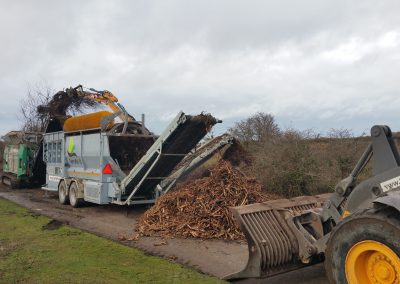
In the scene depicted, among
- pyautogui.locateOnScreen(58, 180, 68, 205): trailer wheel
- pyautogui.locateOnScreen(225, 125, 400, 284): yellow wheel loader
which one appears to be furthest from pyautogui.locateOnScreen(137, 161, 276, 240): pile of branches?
pyautogui.locateOnScreen(58, 180, 68, 205): trailer wheel

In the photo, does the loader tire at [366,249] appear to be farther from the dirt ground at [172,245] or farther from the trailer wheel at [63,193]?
the trailer wheel at [63,193]

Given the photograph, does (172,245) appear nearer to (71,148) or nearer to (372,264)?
(372,264)

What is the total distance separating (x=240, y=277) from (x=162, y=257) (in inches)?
84.5

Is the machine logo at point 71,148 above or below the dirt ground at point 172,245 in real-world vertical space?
above

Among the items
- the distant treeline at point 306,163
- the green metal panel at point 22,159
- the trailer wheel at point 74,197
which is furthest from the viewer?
the green metal panel at point 22,159

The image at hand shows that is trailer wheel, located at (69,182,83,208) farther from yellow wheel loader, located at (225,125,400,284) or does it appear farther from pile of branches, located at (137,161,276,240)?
yellow wheel loader, located at (225,125,400,284)

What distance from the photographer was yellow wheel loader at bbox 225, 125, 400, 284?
3.64 meters

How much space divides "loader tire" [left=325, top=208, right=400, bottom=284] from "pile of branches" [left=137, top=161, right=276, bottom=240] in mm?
4318

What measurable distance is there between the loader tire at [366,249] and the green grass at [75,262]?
197 cm

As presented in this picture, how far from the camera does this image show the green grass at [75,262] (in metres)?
5.55

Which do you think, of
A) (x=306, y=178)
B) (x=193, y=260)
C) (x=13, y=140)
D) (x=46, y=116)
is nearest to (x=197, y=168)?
(x=306, y=178)

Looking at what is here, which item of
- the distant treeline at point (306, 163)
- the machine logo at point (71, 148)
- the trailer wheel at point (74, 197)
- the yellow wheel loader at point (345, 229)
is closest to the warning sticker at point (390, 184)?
the yellow wheel loader at point (345, 229)

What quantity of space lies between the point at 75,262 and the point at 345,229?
4.18 meters

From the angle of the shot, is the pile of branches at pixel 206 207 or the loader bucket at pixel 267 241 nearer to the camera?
the loader bucket at pixel 267 241
